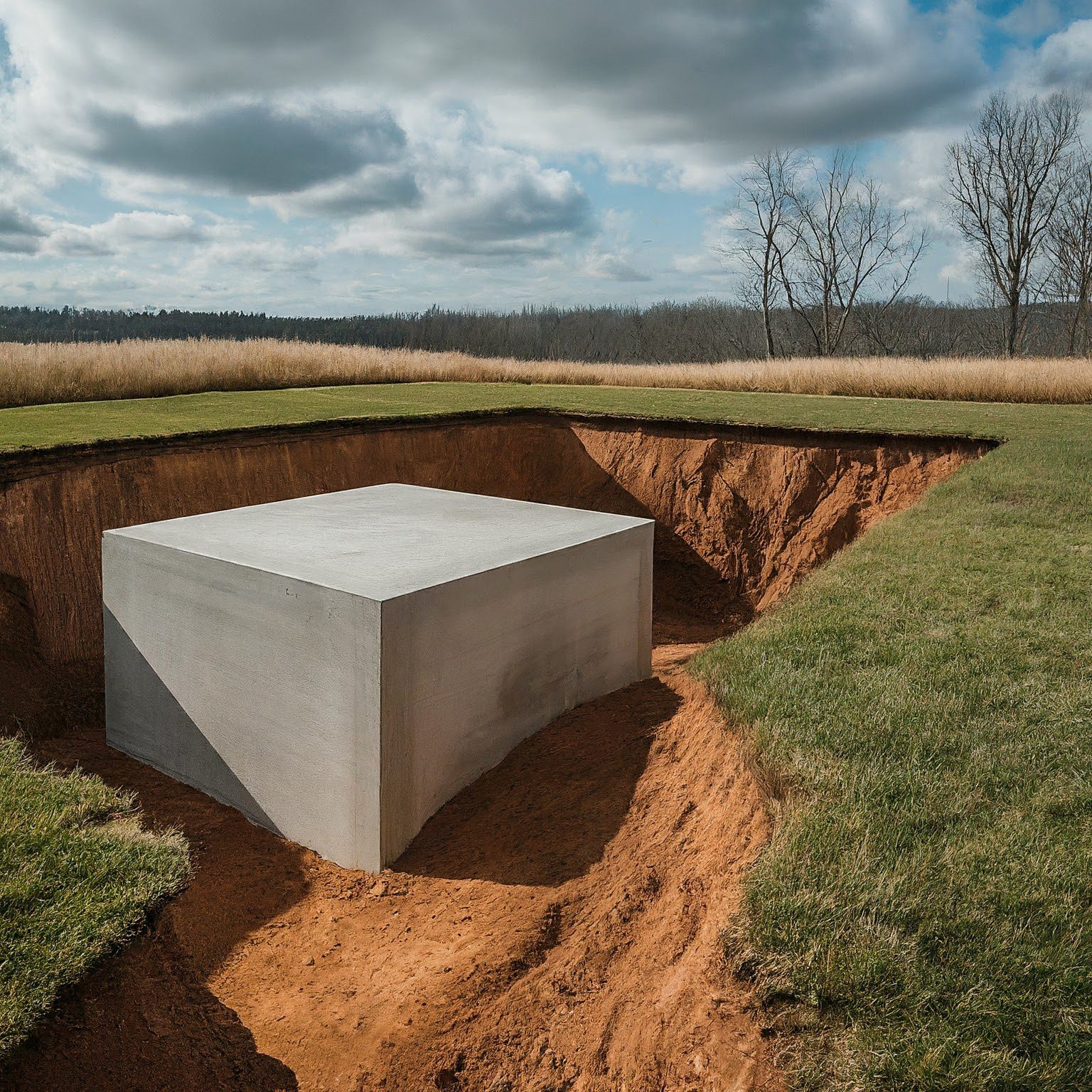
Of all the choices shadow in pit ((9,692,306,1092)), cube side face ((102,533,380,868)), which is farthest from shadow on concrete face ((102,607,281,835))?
shadow in pit ((9,692,306,1092))

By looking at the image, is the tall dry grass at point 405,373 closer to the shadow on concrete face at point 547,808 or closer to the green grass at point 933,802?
the green grass at point 933,802

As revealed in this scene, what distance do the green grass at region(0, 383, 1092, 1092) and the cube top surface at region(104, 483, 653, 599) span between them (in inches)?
59.7

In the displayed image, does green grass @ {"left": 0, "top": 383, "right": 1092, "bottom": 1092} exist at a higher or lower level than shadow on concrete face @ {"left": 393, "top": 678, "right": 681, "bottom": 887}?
higher

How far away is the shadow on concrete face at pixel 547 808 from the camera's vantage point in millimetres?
4344

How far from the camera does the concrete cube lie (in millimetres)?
4492

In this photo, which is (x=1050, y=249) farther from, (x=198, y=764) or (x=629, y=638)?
(x=198, y=764)

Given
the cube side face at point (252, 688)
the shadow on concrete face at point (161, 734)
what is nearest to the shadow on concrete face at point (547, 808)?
the cube side face at point (252, 688)

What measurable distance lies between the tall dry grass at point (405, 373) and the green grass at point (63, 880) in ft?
33.3

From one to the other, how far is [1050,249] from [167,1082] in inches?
1457

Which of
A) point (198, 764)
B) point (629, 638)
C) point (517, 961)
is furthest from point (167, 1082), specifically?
point (629, 638)

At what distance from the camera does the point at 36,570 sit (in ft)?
24.9

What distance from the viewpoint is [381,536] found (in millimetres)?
5801

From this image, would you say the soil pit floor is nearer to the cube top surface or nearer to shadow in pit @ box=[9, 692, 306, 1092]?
shadow in pit @ box=[9, 692, 306, 1092]

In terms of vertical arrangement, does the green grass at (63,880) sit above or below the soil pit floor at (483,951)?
above
